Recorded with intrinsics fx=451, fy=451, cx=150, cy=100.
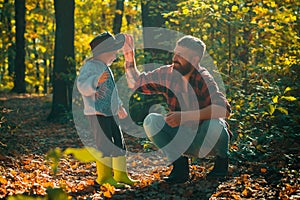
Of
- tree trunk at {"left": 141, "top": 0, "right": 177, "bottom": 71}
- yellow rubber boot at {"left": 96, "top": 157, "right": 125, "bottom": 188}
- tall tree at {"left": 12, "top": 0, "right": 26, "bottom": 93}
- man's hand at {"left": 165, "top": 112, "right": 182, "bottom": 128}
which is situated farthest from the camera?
tall tree at {"left": 12, "top": 0, "right": 26, "bottom": 93}

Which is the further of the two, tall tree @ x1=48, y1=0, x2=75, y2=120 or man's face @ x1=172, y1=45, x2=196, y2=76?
tall tree @ x1=48, y1=0, x2=75, y2=120

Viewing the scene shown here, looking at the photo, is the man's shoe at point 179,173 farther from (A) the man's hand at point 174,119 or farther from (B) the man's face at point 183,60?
(B) the man's face at point 183,60

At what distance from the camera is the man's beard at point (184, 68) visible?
4805 millimetres

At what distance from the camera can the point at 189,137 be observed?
4.82 m

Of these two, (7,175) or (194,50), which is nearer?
(194,50)

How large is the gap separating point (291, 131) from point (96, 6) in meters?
19.2

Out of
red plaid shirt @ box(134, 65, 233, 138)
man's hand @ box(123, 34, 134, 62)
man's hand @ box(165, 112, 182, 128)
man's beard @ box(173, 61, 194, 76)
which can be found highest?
man's hand @ box(123, 34, 134, 62)

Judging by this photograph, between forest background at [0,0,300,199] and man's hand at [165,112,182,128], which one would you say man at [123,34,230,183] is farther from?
forest background at [0,0,300,199]

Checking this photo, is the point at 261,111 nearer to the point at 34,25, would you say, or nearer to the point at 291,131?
the point at 291,131

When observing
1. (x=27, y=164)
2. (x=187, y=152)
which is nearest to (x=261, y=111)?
(x=187, y=152)

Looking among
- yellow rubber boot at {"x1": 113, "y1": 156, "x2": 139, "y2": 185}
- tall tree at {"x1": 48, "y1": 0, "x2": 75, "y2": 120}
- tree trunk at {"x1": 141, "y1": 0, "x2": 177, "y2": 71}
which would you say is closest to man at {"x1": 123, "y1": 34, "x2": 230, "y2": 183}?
yellow rubber boot at {"x1": 113, "y1": 156, "x2": 139, "y2": 185}

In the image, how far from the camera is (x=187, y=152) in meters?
4.91

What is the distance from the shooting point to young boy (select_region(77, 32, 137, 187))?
189 inches

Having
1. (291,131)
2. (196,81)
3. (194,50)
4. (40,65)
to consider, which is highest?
(194,50)
